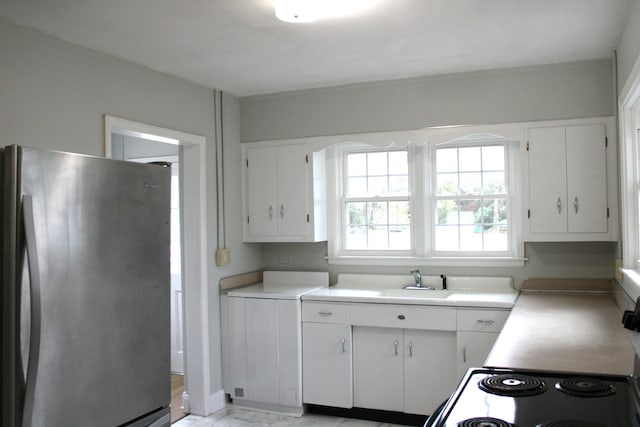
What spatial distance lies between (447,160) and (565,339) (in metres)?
2.09

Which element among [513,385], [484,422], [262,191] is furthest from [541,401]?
[262,191]

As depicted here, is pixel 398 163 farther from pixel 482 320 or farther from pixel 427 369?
pixel 427 369

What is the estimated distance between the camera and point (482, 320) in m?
3.50

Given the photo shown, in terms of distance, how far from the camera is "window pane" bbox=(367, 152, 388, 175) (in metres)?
4.41

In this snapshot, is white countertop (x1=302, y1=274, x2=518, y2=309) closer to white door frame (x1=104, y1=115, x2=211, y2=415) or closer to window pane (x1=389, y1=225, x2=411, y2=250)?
window pane (x1=389, y1=225, x2=411, y2=250)

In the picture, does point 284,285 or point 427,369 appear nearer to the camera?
point 427,369

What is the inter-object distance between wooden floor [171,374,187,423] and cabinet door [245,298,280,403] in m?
0.53

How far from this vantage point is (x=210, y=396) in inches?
160

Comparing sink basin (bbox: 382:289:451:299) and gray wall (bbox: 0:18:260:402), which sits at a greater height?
gray wall (bbox: 0:18:260:402)

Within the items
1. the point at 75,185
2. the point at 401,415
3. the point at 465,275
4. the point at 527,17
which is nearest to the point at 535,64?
the point at 527,17

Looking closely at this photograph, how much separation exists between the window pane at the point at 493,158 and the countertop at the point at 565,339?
1.09 m

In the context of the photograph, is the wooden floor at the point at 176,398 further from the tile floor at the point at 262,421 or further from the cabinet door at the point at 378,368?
the cabinet door at the point at 378,368

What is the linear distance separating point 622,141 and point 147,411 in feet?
9.75

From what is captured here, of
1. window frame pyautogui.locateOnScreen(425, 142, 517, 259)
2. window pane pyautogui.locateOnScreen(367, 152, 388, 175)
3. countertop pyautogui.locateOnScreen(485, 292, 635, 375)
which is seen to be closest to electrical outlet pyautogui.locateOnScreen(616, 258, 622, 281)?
countertop pyautogui.locateOnScreen(485, 292, 635, 375)
